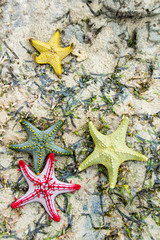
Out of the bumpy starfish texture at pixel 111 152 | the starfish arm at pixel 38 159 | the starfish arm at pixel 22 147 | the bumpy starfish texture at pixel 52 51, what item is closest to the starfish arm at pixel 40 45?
the bumpy starfish texture at pixel 52 51

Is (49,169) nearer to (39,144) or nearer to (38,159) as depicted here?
(38,159)

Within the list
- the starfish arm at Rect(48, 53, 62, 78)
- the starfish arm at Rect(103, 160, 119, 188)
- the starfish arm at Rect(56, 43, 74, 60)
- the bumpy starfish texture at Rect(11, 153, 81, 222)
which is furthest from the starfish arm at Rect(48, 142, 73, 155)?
the starfish arm at Rect(56, 43, 74, 60)

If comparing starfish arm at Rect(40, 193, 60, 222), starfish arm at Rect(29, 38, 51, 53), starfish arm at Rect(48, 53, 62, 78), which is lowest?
starfish arm at Rect(40, 193, 60, 222)

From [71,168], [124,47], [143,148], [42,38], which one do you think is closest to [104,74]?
[124,47]

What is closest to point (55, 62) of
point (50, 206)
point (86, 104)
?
point (86, 104)

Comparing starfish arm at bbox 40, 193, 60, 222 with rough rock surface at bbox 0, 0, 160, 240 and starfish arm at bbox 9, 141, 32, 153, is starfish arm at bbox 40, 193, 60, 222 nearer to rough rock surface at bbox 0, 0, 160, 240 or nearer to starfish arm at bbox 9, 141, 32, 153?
rough rock surface at bbox 0, 0, 160, 240

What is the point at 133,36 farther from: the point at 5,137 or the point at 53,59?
the point at 5,137

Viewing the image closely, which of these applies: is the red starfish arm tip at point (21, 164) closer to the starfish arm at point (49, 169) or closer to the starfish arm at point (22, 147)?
the starfish arm at point (22, 147)
